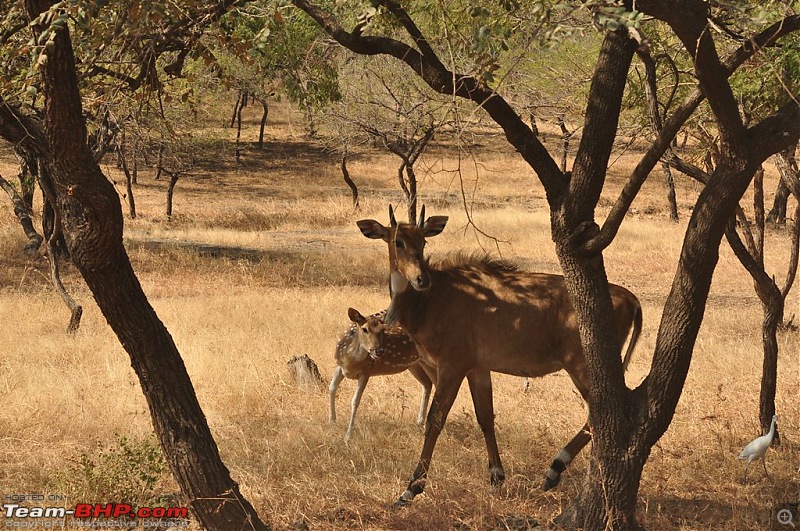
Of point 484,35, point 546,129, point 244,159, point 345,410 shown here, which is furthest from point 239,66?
point 484,35

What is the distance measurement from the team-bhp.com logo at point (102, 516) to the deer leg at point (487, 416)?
8.41 feet

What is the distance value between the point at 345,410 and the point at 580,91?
5806mm

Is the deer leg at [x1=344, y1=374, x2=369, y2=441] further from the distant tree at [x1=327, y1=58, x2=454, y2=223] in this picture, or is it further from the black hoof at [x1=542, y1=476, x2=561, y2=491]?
the distant tree at [x1=327, y1=58, x2=454, y2=223]

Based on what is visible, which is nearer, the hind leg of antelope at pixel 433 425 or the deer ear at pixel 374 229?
the hind leg of antelope at pixel 433 425

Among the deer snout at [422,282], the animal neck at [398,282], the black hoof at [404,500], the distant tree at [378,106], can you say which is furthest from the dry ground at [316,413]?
the distant tree at [378,106]

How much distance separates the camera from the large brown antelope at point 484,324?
24.7ft

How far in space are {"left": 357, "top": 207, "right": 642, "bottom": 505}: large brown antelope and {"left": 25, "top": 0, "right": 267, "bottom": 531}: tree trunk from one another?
2060mm

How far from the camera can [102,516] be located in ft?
21.2

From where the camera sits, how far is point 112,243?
5.58 meters

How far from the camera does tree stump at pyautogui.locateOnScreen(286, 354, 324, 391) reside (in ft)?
34.5

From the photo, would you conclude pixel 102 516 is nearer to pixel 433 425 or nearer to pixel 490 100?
pixel 433 425

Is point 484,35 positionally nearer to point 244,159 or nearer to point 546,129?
point 244,159

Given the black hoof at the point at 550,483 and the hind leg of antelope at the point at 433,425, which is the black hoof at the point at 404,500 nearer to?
the hind leg of antelope at the point at 433,425

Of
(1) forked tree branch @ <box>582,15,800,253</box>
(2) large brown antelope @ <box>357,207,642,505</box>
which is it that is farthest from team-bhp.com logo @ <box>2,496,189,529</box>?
(1) forked tree branch @ <box>582,15,800,253</box>
